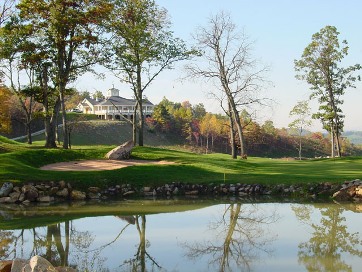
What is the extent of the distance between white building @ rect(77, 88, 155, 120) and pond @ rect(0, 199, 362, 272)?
6514 centimetres

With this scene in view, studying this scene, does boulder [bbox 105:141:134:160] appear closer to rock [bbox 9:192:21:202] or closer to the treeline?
rock [bbox 9:192:21:202]

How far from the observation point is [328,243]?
10.8 m

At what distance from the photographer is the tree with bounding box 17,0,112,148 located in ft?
92.6

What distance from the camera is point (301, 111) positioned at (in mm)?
51875

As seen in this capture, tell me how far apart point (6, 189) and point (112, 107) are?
219ft

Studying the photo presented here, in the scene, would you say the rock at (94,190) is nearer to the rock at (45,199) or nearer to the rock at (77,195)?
the rock at (77,195)

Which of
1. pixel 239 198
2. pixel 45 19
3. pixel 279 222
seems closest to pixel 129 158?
pixel 239 198

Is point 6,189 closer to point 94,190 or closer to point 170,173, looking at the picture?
point 94,190

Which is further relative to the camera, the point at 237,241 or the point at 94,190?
the point at 94,190

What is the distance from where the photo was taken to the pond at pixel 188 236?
9062 mm

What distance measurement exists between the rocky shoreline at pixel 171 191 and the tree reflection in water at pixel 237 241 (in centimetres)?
432

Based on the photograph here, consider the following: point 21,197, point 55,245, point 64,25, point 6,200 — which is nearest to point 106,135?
point 64,25

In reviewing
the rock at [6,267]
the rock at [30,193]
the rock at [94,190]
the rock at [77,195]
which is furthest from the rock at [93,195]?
the rock at [6,267]

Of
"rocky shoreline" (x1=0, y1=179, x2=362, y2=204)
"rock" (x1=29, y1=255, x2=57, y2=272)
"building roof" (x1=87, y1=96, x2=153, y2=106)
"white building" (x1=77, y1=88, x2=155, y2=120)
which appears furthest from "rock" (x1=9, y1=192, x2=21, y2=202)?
"building roof" (x1=87, y1=96, x2=153, y2=106)
